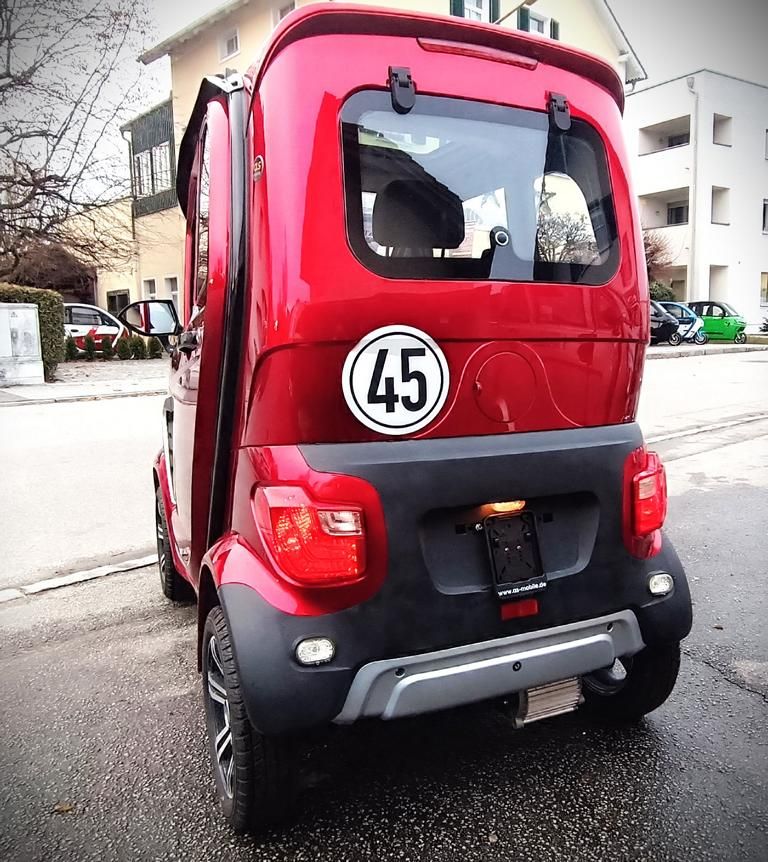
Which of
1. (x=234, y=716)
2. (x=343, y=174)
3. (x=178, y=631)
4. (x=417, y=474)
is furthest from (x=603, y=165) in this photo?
(x=178, y=631)

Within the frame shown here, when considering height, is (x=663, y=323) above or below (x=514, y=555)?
above

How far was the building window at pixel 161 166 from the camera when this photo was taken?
2450 cm

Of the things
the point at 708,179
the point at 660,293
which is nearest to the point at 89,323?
the point at 660,293

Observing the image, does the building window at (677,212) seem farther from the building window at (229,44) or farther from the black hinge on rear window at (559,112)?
the black hinge on rear window at (559,112)

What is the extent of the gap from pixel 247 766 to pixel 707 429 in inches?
340

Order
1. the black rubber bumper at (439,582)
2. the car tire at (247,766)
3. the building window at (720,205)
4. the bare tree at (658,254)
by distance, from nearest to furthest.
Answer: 1. the black rubber bumper at (439,582)
2. the car tire at (247,766)
3. the bare tree at (658,254)
4. the building window at (720,205)

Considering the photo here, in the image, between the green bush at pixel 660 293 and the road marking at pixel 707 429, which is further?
the green bush at pixel 660 293

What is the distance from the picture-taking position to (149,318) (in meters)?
3.15

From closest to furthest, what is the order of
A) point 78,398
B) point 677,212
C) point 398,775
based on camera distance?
point 398,775 < point 78,398 < point 677,212

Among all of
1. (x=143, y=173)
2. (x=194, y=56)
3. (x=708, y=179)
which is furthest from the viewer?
(x=708, y=179)

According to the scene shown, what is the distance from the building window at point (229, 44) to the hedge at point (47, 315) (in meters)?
13.9

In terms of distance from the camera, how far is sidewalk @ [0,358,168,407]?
13062 mm

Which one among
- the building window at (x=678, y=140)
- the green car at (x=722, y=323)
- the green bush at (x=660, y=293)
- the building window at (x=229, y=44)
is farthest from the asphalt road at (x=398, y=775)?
the building window at (x=678, y=140)

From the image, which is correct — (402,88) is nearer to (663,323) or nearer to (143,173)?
(143,173)
